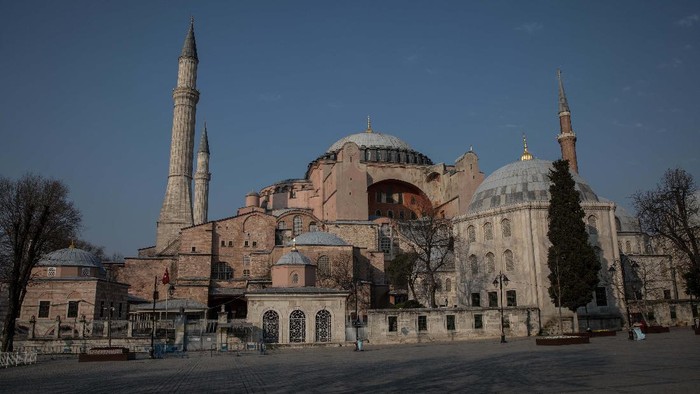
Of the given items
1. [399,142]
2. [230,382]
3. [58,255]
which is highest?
[399,142]

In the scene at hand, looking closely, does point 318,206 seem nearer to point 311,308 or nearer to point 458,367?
point 311,308

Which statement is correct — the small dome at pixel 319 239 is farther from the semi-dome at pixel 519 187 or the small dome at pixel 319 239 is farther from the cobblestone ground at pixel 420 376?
the cobblestone ground at pixel 420 376

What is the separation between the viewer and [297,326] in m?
25.1

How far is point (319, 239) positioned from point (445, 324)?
1254cm

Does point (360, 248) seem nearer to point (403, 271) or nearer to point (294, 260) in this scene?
point (403, 271)

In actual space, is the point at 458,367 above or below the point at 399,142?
below

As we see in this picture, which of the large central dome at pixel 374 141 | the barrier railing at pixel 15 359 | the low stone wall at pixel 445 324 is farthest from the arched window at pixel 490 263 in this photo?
the large central dome at pixel 374 141

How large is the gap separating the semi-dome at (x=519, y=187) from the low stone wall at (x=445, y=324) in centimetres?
644

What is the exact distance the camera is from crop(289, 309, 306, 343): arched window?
2489 cm

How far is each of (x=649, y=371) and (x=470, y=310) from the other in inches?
663

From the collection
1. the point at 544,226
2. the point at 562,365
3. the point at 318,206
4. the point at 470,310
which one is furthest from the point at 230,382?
the point at 318,206

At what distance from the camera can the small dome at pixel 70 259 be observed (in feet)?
100

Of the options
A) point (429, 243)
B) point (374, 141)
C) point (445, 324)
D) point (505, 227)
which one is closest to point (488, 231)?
point (505, 227)

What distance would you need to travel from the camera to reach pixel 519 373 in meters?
10.8
